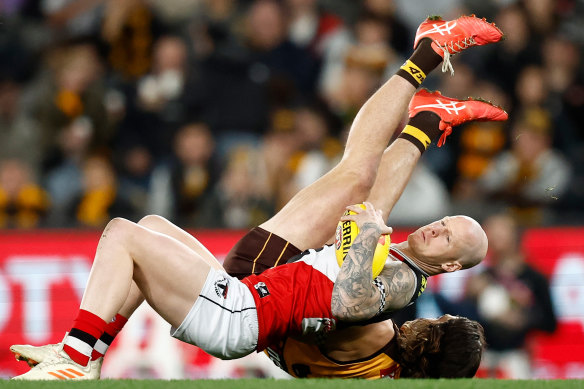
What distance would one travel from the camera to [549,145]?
7.50 metres

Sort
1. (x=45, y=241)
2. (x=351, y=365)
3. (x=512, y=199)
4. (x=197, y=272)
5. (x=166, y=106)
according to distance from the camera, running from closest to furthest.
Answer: (x=197, y=272)
(x=351, y=365)
(x=45, y=241)
(x=512, y=199)
(x=166, y=106)

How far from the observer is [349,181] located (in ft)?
15.4

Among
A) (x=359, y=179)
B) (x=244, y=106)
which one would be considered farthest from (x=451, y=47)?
(x=244, y=106)

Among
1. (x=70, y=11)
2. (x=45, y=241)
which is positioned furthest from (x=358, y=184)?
(x=70, y=11)

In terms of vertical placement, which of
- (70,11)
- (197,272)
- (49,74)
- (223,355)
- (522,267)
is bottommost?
(522,267)

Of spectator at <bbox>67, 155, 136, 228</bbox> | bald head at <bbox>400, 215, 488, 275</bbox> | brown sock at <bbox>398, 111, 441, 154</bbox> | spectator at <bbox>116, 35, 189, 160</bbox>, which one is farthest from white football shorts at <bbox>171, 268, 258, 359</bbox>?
spectator at <bbox>116, 35, 189, 160</bbox>

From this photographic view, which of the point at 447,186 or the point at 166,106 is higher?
the point at 166,106

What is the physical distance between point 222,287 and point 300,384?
0.64 meters

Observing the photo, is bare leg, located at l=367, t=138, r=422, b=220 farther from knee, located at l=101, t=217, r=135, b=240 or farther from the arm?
knee, located at l=101, t=217, r=135, b=240

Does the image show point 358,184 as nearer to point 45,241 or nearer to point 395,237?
point 395,237

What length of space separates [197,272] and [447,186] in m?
4.07

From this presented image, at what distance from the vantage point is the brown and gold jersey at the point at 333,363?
14.2 feet

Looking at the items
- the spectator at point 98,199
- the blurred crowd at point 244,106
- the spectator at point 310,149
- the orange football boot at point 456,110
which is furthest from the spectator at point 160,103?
the orange football boot at point 456,110

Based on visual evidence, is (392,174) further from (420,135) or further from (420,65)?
(420,65)
